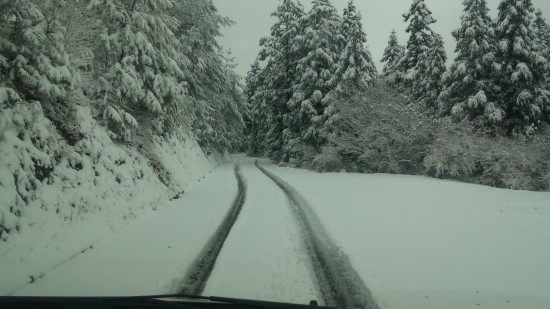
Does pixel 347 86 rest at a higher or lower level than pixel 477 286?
higher

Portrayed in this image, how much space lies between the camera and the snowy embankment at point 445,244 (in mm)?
5520

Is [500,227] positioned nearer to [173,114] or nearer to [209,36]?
[173,114]

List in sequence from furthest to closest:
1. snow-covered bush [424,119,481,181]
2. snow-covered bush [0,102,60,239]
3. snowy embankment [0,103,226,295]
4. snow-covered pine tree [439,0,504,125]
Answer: snow-covered pine tree [439,0,504,125] → snow-covered bush [424,119,481,181] → snow-covered bush [0,102,60,239] → snowy embankment [0,103,226,295]

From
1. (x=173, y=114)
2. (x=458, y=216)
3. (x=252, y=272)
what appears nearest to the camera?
(x=252, y=272)

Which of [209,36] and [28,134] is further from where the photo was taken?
[209,36]

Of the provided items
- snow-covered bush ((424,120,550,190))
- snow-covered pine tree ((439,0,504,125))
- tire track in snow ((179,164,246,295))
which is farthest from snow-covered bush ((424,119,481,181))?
tire track in snow ((179,164,246,295))

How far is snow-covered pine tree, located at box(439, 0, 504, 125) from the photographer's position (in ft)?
78.9

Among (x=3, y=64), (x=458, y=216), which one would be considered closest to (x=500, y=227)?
(x=458, y=216)

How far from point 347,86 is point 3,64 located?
22142 mm

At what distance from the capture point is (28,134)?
737 centimetres

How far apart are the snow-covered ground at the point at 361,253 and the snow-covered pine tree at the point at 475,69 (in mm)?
12547

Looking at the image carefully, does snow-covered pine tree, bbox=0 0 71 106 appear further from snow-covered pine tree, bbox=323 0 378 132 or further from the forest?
snow-covered pine tree, bbox=323 0 378 132

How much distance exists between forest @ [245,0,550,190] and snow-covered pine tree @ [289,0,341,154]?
0.30 ft

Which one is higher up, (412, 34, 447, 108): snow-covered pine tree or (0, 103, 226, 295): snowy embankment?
(412, 34, 447, 108): snow-covered pine tree
